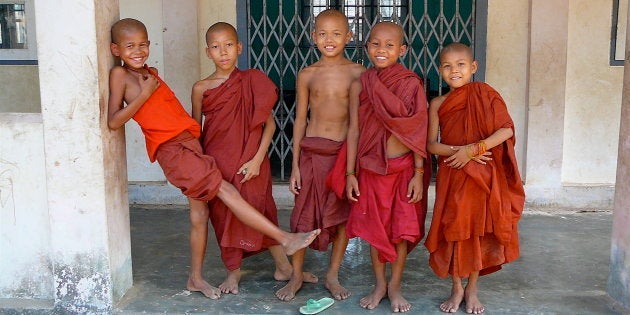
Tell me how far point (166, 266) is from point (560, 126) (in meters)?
3.50

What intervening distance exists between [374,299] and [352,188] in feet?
2.05

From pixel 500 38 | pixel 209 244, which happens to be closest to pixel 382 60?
pixel 209 244

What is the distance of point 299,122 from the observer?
3631 mm

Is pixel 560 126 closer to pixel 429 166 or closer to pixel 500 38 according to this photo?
pixel 500 38

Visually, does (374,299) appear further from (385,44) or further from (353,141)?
(385,44)

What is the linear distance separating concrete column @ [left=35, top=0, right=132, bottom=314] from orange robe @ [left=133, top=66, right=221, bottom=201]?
0.23 meters

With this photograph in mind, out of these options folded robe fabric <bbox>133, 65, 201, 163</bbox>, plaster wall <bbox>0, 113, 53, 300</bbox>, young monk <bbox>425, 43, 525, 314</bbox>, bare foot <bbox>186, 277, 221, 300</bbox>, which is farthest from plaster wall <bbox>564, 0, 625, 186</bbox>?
plaster wall <bbox>0, 113, 53, 300</bbox>

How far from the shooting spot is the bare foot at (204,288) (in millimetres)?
3600

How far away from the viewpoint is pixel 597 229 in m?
4.98

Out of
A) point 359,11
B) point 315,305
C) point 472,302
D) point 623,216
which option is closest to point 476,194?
point 472,302

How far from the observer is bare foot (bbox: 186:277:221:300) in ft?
11.8

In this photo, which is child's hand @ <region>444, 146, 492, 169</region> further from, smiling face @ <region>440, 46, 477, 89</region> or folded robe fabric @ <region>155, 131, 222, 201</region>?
folded robe fabric @ <region>155, 131, 222, 201</region>

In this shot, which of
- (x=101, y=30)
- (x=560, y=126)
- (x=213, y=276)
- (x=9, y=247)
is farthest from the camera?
(x=560, y=126)

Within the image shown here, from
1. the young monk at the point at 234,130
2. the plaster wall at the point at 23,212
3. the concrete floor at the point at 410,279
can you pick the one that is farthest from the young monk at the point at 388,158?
the plaster wall at the point at 23,212
